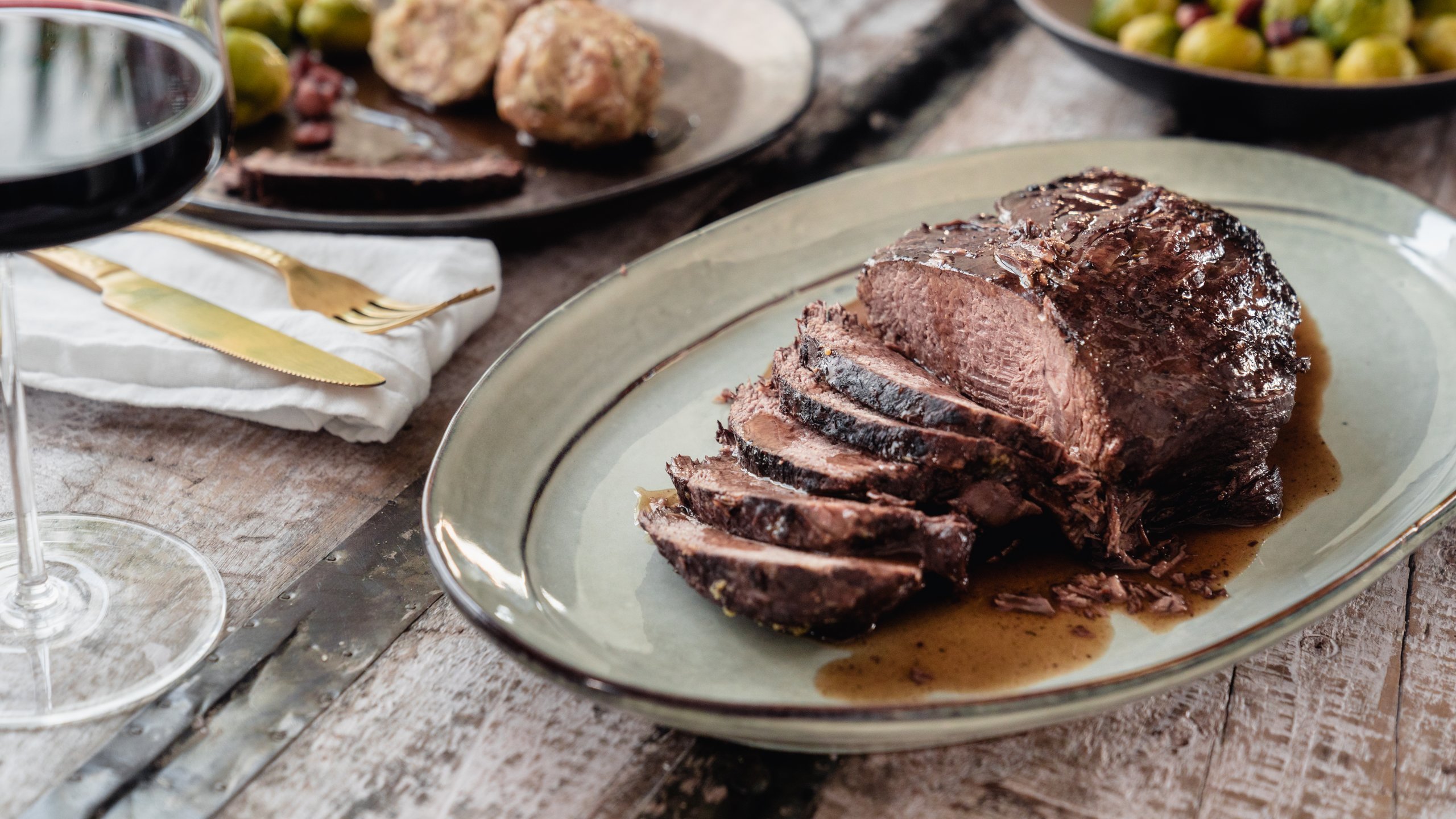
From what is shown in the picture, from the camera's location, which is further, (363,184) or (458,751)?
(363,184)

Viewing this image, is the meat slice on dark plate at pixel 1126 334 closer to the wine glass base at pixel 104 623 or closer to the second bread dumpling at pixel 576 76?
the second bread dumpling at pixel 576 76

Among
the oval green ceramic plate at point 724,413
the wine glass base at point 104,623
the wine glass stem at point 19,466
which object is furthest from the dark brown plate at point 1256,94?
the wine glass stem at point 19,466

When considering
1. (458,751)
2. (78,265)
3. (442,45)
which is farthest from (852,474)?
(442,45)

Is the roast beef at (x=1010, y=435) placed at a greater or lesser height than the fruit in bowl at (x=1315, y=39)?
lesser

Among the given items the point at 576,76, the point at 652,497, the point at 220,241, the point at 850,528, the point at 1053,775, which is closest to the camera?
the point at 1053,775

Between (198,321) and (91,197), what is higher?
(91,197)

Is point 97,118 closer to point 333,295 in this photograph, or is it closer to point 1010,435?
point 333,295

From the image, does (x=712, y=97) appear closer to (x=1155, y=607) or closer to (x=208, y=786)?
(x=1155, y=607)

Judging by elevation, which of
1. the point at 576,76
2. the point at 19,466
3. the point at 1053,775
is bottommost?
the point at 1053,775
